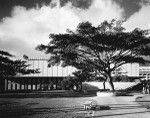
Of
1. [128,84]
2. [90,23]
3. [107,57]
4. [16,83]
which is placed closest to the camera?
[90,23]

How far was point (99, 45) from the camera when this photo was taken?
30.4m

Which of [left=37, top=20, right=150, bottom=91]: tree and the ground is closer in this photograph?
the ground

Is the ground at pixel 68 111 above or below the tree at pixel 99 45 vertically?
below

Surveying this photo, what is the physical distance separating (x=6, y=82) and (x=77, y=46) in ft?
138

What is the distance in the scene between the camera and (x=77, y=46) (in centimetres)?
3038

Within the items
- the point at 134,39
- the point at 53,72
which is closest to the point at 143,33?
the point at 134,39

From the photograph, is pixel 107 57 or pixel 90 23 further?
pixel 107 57

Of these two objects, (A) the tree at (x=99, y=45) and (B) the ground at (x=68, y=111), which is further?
(A) the tree at (x=99, y=45)

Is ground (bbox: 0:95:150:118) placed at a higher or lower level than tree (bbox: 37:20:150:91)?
lower

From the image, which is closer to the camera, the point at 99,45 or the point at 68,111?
the point at 68,111

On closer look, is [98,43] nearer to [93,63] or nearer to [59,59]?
[93,63]

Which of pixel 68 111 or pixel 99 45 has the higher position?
pixel 99 45

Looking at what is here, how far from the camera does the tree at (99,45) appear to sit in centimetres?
2950

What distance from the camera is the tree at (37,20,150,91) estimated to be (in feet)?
96.8
